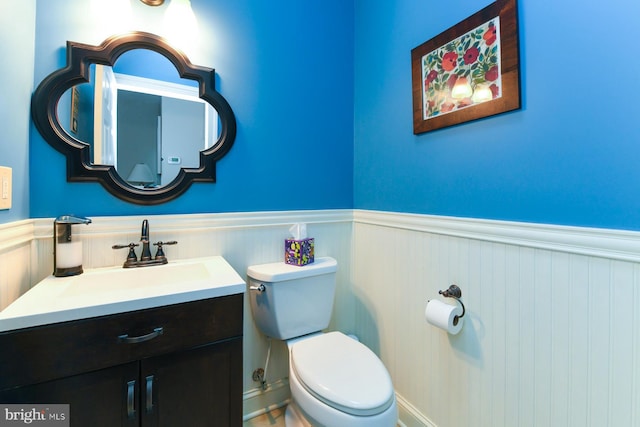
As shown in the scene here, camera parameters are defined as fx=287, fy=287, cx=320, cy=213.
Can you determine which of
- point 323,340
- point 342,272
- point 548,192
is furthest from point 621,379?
point 342,272

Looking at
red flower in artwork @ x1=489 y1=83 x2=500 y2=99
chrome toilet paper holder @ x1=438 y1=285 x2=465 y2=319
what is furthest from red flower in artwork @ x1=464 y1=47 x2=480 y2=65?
chrome toilet paper holder @ x1=438 y1=285 x2=465 y2=319

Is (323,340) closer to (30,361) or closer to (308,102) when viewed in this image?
(30,361)

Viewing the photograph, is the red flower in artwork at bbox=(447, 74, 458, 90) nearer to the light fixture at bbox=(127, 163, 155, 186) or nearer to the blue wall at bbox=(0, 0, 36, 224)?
the light fixture at bbox=(127, 163, 155, 186)

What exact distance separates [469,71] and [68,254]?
1.71 metres

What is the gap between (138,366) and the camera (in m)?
0.88

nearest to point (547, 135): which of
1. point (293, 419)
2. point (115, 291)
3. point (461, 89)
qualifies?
point (461, 89)

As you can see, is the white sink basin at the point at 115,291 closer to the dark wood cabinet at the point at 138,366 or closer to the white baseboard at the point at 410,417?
the dark wood cabinet at the point at 138,366

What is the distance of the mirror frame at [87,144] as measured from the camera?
1.13 metres

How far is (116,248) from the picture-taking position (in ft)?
3.93

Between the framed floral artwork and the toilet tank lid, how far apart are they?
812 millimetres

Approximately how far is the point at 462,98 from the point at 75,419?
1690 mm

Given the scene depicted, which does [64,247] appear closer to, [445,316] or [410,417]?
[445,316]

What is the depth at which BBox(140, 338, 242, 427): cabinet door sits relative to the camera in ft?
2.95

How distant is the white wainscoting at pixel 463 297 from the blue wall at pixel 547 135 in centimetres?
8
